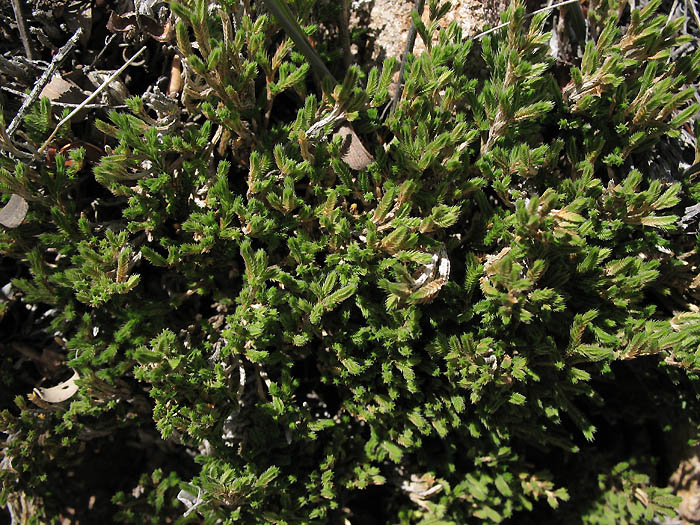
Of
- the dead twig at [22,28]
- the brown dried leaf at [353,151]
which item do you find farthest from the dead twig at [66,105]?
the brown dried leaf at [353,151]

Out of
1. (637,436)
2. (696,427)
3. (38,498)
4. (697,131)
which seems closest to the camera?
(697,131)

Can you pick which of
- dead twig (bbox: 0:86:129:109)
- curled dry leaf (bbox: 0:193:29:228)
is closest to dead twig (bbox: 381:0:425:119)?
dead twig (bbox: 0:86:129:109)

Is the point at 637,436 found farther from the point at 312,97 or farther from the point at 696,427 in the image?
the point at 312,97

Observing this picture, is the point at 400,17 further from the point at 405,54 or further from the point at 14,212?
the point at 14,212

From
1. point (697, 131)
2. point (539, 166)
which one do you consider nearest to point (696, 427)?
point (697, 131)

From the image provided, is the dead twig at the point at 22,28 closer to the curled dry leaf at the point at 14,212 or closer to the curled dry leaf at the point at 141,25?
the curled dry leaf at the point at 141,25

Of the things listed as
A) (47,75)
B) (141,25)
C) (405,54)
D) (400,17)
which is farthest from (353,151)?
→ (47,75)

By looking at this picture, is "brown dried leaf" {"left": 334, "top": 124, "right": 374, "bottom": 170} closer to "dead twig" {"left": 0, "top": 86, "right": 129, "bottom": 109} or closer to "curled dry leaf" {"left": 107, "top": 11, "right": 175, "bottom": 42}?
"curled dry leaf" {"left": 107, "top": 11, "right": 175, "bottom": 42}
